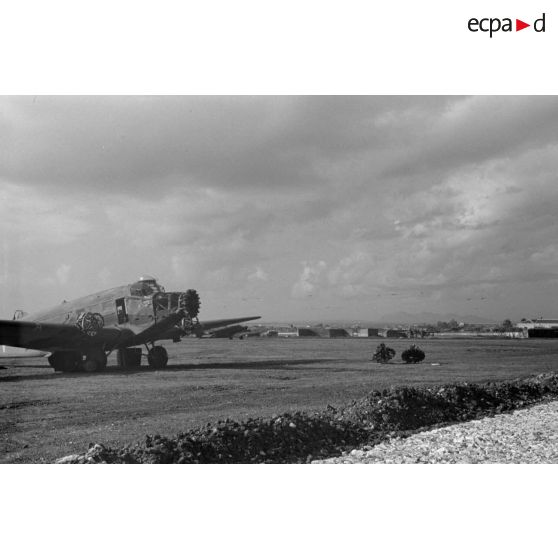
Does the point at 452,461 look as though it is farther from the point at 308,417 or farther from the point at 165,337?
the point at 165,337

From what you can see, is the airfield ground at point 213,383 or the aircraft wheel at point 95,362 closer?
the airfield ground at point 213,383

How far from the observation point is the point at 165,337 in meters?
8.77

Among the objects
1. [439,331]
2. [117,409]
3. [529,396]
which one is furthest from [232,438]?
[529,396]

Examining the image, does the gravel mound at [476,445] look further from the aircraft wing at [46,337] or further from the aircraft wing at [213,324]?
the aircraft wing at [46,337]

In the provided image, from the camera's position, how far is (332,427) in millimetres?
8258

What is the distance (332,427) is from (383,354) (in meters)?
1.82

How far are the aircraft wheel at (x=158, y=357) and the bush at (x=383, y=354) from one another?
3501 millimetres

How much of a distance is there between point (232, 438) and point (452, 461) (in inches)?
120

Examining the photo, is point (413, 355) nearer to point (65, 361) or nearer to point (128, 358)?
point (128, 358)

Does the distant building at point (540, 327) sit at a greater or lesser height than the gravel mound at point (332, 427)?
greater

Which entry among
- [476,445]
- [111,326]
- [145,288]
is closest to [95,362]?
[111,326]

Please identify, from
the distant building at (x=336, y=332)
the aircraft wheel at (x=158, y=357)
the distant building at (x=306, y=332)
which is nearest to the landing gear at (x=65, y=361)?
the aircraft wheel at (x=158, y=357)

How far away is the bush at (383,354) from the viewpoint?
942 cm
